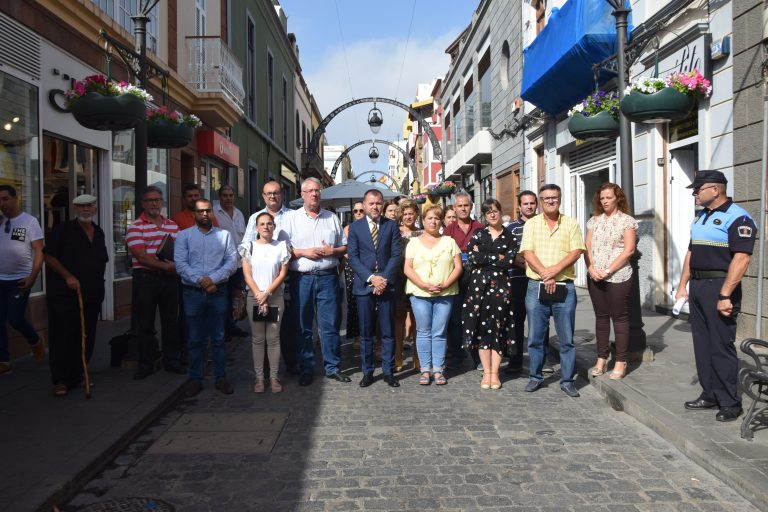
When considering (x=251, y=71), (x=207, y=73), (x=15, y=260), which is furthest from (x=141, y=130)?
(x=251, y=71)

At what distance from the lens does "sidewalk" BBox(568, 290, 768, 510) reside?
13.0 feet

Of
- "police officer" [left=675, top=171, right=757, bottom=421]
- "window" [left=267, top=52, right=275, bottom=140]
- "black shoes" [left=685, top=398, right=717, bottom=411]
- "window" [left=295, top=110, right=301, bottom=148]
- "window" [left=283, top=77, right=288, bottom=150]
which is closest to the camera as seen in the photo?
"police officer" [left=675, top=171, right=757, bottom=421]

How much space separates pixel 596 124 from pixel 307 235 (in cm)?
433

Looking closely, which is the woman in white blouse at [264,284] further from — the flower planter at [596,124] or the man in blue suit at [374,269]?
the flower planter at [596,124]

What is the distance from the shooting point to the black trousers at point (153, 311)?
6.64m

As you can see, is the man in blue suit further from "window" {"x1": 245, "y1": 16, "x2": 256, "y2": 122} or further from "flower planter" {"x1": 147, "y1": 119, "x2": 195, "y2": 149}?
"window" {"x1": 245, "y1": 16, "x2": 256, "y2": 122}

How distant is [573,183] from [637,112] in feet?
28.0

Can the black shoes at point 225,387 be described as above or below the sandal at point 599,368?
below

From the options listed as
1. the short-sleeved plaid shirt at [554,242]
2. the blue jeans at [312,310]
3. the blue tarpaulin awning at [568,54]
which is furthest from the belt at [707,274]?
the blue tarpaulin awning at [568,54]

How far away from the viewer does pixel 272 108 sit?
Result: 26594mm

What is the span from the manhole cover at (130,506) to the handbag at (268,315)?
263cm

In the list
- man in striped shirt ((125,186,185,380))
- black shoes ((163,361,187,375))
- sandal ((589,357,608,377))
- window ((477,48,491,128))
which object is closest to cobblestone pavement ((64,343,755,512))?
sandal ((589,357,608,377))

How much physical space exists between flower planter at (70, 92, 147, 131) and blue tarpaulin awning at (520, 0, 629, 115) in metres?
8.21

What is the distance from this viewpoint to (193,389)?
6.36m
